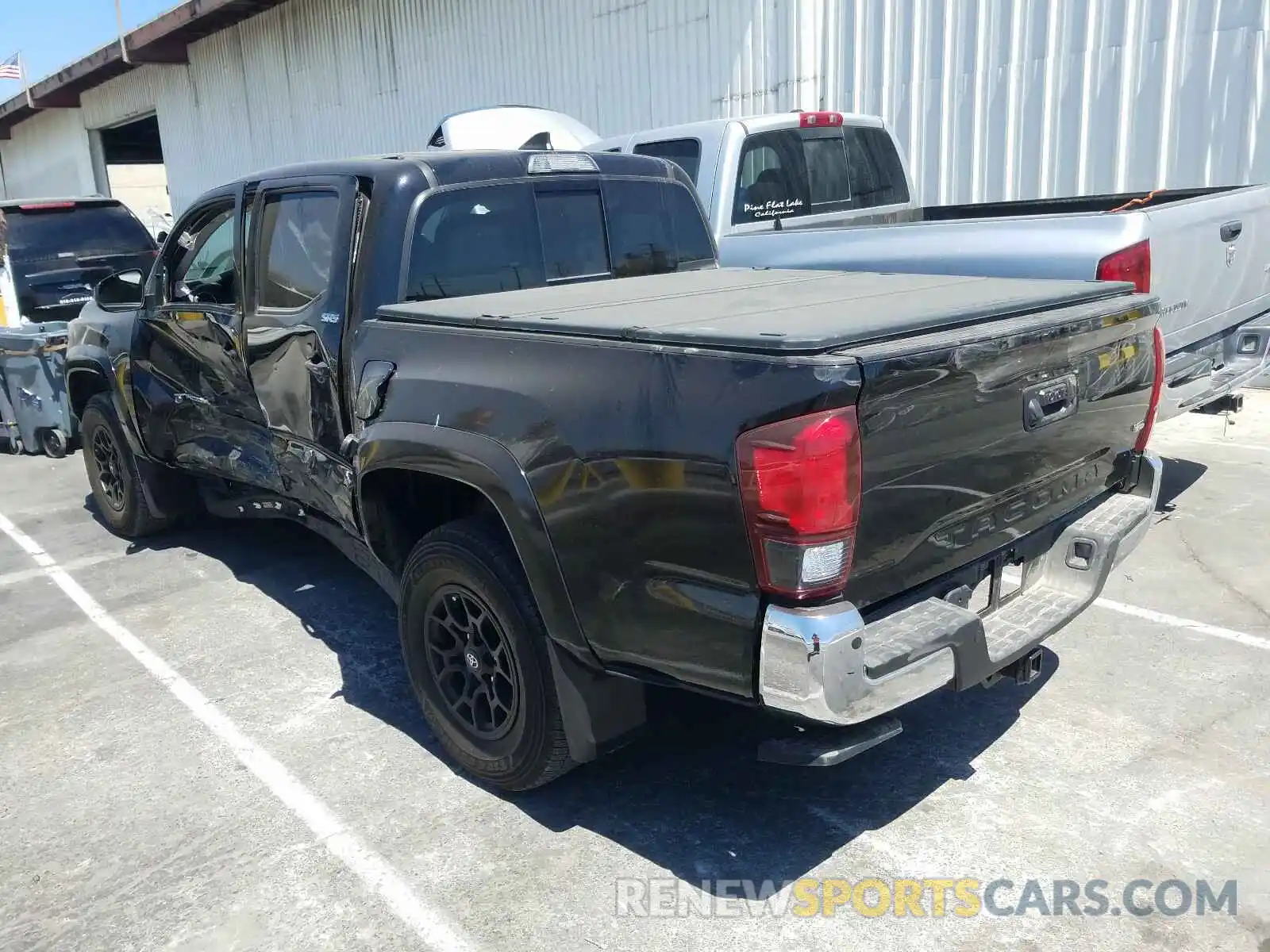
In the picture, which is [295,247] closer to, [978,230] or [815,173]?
[978,230]

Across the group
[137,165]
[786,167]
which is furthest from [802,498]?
[137,165]

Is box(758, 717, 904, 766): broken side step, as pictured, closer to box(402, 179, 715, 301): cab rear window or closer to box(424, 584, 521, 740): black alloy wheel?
box(424, 584, 521, 740): black alloy wheel

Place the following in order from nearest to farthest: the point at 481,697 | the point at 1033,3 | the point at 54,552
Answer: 1. the point at 481,697
2. the point at 54,552
3. the point at 1033,3

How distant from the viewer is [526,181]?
411 cm

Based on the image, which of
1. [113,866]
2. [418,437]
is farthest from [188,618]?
[418,437]

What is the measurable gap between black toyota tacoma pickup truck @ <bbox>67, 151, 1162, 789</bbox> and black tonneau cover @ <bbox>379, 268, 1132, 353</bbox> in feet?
0.06

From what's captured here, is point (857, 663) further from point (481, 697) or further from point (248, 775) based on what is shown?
point (248, 775)

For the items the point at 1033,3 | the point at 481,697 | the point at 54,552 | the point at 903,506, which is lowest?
the point at 54,552

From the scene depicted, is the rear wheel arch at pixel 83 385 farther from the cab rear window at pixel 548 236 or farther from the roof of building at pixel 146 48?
the roof of building at pixel 146 48

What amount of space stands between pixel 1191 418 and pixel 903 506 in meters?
6.57

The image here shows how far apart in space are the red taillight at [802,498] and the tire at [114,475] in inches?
180

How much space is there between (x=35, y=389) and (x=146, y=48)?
16167 millimetres

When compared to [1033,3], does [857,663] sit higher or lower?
lower

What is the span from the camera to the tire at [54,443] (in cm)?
866
